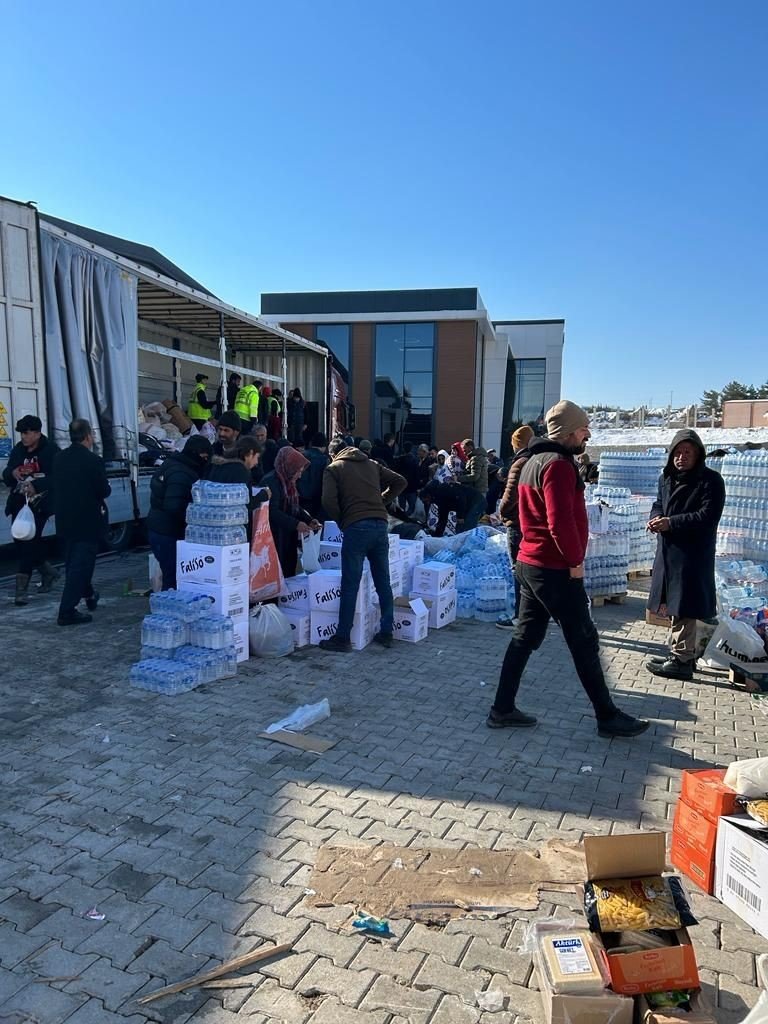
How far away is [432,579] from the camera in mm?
6699

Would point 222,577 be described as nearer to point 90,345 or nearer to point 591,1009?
point 591,1009

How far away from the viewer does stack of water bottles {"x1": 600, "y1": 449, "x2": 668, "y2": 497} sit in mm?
10023

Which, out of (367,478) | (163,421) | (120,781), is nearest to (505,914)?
(120,781)

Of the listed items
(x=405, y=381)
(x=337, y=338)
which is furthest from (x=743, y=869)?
(x=337, y=338)

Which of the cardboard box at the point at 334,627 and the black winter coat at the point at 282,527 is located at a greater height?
the black winter coat at the point at 282,527

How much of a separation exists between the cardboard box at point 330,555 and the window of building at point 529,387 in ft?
79.4

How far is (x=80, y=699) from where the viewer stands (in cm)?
466

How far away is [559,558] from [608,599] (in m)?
4.48

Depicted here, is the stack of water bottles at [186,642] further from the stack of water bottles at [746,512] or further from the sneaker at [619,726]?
the stack of water bottles at [746,512]

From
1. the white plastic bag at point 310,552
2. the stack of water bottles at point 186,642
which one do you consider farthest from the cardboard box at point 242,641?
the white plastic bag at point 310,552

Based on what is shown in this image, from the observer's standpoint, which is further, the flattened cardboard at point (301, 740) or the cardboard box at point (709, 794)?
Answer: the flattened cardboard at point (301, 740)

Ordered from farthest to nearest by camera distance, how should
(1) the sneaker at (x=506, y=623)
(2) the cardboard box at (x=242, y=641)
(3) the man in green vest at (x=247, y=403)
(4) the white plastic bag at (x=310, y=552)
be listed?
(3) the man in green vest at (x=247, y=403), (4) the white plastic bag at (x=310, y=552), (1) the sneaker at (x=506, y=623), (2) the cardboard box at (x=242, y=641)

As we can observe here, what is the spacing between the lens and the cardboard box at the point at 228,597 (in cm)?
529

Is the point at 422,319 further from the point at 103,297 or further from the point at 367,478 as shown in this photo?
the point at 367,478
